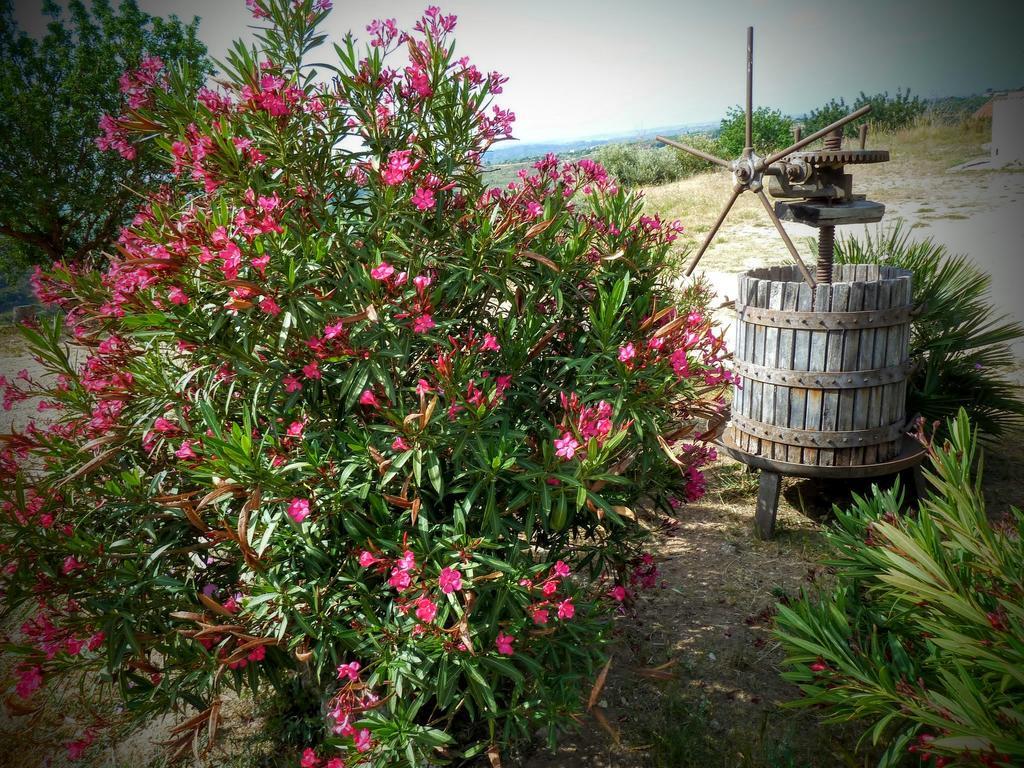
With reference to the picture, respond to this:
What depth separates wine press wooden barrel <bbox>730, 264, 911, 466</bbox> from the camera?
360cm

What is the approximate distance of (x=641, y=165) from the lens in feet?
74.9

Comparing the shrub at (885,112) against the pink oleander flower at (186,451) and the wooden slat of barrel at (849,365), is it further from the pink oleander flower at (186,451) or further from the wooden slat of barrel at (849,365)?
the pink oleander flower at (186,451)

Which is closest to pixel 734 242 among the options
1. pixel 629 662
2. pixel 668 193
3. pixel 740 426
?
pixel 668 193

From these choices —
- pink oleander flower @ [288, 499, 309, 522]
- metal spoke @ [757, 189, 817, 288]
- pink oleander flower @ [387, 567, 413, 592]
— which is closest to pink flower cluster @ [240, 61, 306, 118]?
pink oleander flower @ [288, 499, 309, 522]

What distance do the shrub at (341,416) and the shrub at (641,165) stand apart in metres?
20.5

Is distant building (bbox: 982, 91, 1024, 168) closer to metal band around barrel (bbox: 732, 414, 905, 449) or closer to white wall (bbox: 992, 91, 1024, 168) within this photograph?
white wall (bbox: 992, 91, 1024, 168)

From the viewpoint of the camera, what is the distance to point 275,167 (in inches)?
78.3

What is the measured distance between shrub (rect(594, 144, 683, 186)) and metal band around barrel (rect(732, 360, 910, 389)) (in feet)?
61.7

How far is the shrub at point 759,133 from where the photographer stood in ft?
78.3

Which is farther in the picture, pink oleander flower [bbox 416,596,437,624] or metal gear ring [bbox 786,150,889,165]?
metal gear ring [bbox 786,150,889,165]

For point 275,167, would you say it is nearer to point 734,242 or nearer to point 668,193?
point 734,242

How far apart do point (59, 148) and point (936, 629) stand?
15.0 meters

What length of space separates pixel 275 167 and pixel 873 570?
228cm

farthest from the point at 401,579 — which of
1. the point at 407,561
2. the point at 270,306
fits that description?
the point at 270,306
